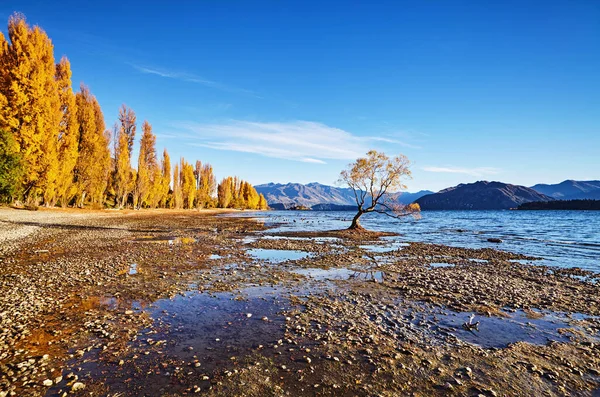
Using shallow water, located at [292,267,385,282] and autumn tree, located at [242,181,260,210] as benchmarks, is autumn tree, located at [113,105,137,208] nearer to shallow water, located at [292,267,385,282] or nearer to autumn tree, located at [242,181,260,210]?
shallow water, located at [292,267,385,282]

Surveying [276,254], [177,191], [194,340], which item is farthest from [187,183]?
[194,340]

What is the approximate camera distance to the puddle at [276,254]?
63.9ft

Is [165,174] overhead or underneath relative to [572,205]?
overhead

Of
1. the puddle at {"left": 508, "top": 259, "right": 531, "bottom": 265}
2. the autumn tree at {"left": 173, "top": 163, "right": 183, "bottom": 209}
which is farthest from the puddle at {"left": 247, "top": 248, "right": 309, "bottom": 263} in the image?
the autumn tree at {"left": 173, "top": 163, "right": 183, "bottom": 209}

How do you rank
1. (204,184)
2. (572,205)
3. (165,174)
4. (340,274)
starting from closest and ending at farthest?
(340,274), (165,174), (204,184), (572,205)

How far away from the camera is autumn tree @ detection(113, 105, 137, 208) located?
219 feet

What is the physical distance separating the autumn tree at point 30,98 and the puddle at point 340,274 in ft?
126

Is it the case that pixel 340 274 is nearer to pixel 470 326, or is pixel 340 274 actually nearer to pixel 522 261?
pixel 470 326

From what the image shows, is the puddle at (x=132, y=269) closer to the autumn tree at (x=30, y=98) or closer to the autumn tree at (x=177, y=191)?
the autumn tree at (x=30, y=98)

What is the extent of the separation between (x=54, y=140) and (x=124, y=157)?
27.4 m

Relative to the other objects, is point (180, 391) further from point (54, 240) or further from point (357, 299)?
point (54, 240)

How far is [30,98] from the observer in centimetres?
3591

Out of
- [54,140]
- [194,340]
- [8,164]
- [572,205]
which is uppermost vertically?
[54,140]

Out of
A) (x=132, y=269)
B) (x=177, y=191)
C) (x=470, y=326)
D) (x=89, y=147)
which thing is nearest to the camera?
(x=470, y=326)
